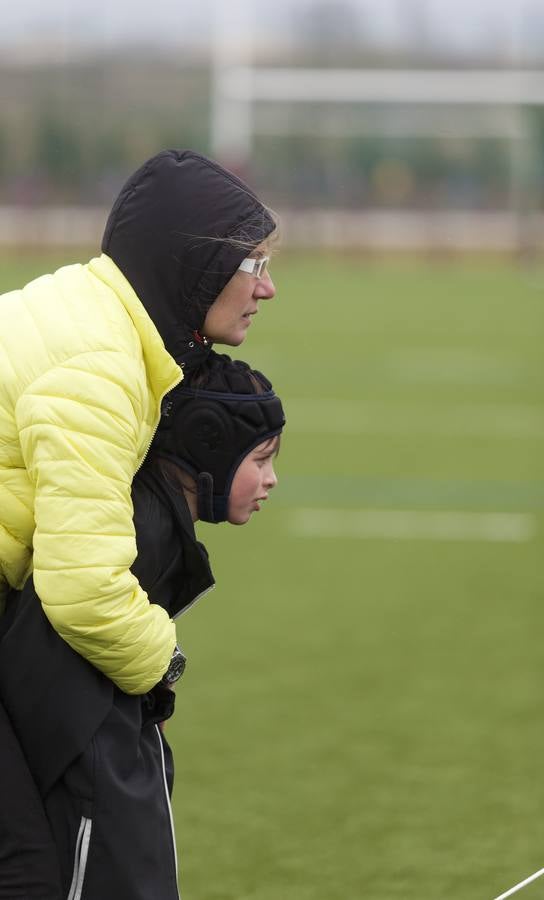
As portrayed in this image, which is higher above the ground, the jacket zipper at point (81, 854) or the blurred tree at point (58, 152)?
the jacket zipper at point (81, 854)

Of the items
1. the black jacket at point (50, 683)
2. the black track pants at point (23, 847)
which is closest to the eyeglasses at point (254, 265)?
the black jacket at point (50, 683)

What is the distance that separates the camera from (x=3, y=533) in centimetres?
268

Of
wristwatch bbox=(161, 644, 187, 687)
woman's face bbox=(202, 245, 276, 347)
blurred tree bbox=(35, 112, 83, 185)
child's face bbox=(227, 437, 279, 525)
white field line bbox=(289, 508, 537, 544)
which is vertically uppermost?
woman's face bbox=(202, 245, 276, 347)

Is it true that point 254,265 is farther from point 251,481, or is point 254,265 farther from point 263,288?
point 251,481

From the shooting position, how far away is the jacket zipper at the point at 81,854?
267 centimetres

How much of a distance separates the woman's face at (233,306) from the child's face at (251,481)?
0.19 metres

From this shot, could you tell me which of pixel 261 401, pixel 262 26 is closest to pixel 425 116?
pixel 262 26

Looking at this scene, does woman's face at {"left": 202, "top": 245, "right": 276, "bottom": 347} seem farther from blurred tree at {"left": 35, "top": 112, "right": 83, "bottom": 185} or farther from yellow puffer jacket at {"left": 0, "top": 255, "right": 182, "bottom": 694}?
blurred tree at {"left": 35, "top": 112, "right": 83, "bottom": 185}

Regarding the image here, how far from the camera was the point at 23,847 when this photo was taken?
2.68m

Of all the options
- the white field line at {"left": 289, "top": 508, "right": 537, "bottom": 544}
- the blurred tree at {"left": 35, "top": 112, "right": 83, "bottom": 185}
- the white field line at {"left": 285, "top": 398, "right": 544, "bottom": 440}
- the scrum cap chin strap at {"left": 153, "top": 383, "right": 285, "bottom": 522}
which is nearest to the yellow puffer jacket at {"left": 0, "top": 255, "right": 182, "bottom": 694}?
the scrum cap chin strap at {"left": 153, "top": 383, "right": 285, "bottom": 522}

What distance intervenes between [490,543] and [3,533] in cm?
538

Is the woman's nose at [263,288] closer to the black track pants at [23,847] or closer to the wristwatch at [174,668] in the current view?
the wristwatch at [174,668]

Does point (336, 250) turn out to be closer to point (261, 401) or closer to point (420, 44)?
point (420, 44)

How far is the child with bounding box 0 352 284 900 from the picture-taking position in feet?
8.79
